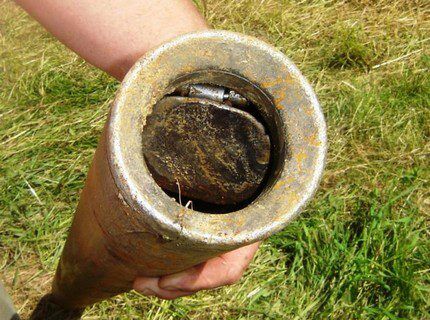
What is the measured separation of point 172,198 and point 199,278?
0.58m

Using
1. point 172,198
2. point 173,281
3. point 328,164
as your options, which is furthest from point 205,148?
point 328,164

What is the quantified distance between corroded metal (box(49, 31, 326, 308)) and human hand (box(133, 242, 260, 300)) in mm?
215

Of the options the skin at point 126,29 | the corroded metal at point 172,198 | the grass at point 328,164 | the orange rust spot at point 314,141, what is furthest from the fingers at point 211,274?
the grass at point 328,164

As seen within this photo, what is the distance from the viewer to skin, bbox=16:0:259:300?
164 centimetres

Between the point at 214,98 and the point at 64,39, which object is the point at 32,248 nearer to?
the point at 64,39

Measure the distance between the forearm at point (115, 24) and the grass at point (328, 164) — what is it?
4.71 feet

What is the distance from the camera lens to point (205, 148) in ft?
3.87

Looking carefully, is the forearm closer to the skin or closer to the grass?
→ the skin

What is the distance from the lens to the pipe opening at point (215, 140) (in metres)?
1.16

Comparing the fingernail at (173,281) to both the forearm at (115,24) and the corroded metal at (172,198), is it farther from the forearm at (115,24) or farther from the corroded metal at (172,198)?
the forearm at (115,24)

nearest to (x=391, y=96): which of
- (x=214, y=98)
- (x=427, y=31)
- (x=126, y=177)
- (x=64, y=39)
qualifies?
(x=427, y=31)

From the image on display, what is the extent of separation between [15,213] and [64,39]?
4.89 feet

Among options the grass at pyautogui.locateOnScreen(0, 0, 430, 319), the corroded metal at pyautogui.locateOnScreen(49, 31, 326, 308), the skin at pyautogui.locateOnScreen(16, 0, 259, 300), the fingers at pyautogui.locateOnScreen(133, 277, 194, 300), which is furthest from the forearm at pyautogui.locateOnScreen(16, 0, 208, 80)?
the grass at pyautogui.locateOnScreen(0, 0, 430, 319)

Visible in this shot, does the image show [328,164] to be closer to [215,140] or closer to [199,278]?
[199,278]
